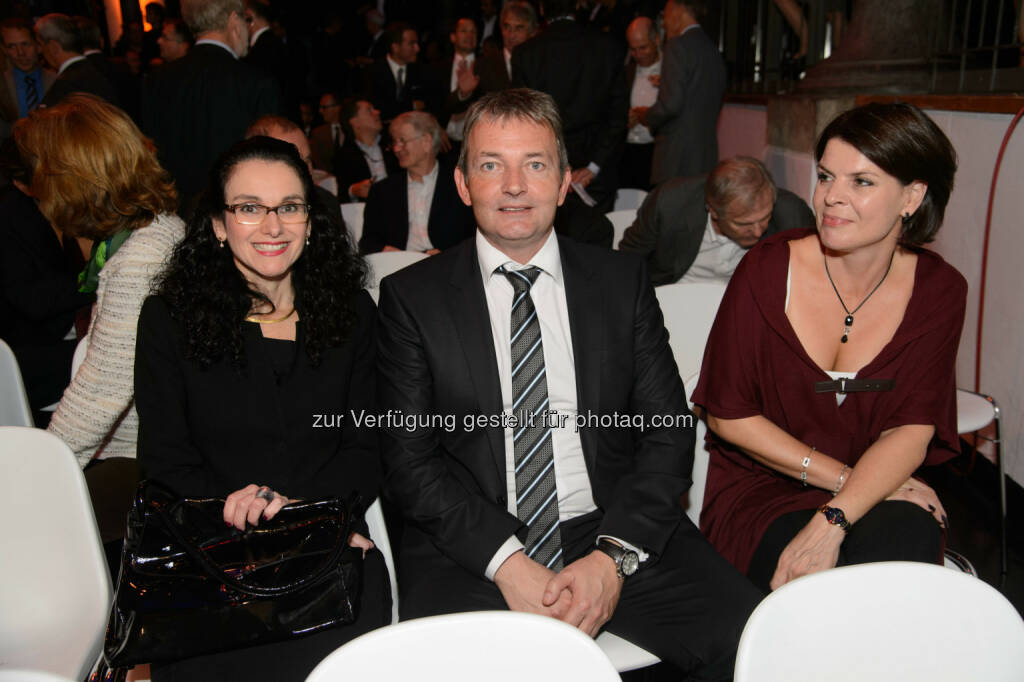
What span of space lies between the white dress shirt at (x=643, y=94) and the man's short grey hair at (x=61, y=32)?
4.09 meters

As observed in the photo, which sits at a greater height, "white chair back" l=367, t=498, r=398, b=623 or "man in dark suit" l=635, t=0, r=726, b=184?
"man in dark suit" l=635, t=0, r=726, b=184

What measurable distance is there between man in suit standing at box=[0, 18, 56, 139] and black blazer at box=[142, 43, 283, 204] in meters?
2.14

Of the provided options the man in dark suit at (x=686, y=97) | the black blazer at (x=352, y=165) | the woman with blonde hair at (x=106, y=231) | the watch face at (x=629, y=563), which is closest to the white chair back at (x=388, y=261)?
the woman with blonde hair at (x=106, y=231)

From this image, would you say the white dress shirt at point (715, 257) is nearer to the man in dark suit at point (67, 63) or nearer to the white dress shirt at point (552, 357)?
the white dress shirt at point (552, 357)

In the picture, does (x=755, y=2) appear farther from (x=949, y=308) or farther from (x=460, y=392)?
(x=460, y=392)

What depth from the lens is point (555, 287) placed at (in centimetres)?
191

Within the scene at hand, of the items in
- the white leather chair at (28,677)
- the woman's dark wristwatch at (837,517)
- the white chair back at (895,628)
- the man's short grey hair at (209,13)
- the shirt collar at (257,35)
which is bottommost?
the woman's dark wristwatch at (837,517)

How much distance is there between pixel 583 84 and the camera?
16.2 ft

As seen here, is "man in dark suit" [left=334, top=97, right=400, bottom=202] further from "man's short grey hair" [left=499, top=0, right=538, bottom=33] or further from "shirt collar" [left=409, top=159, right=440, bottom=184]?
"shirt collar" [left=409, top=159, right=440, bottom=184]

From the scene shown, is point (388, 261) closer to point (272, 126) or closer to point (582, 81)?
point (272, 126)

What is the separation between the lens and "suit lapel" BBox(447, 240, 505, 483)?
1.81 metres

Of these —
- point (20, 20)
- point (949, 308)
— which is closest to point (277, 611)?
point (949, 308)

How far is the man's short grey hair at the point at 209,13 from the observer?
156 inches

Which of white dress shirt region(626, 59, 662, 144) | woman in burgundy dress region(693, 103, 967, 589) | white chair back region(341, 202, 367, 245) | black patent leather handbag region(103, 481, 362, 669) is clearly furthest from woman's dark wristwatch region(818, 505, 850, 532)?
white dress shirt region(626, 59, 662, 144)
